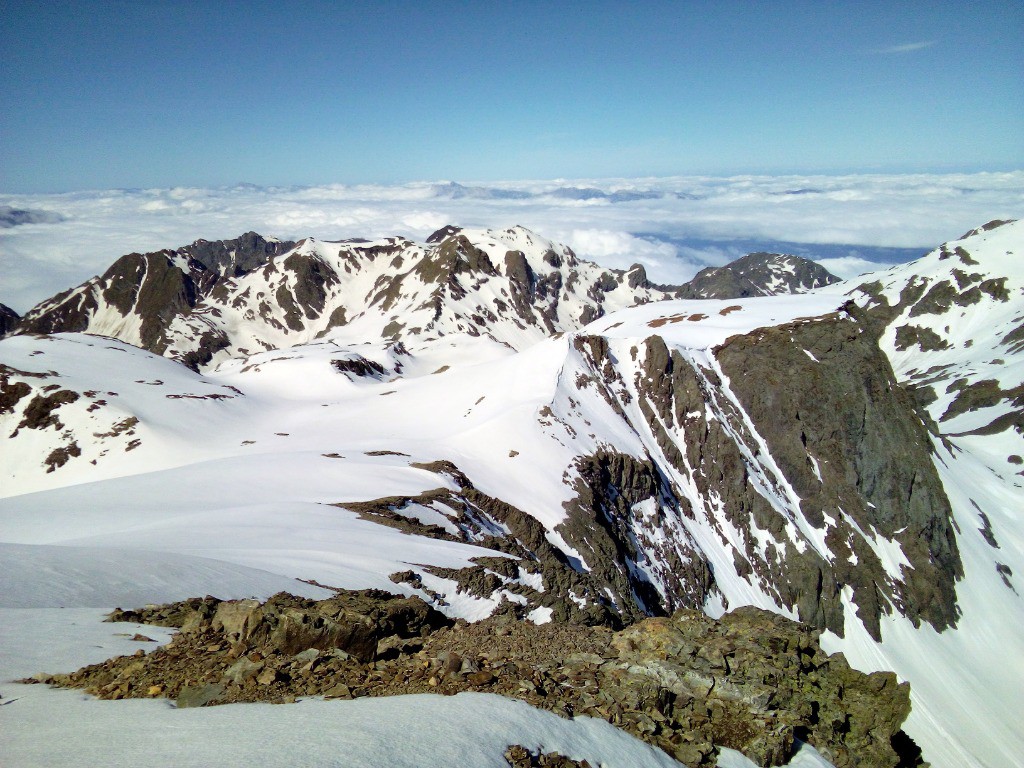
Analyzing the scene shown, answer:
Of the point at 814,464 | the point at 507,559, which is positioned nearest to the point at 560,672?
the point at 507,559

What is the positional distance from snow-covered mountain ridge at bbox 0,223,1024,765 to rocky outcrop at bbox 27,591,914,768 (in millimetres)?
9449

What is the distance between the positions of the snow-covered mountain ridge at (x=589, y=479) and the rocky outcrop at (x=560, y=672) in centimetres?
945

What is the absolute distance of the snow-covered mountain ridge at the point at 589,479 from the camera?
30.1m

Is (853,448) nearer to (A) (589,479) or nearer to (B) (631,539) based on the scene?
(B) (631,539)

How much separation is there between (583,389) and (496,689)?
55.9 metres

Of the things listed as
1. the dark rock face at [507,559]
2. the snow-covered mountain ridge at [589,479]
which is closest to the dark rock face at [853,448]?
the snow-covered mountain ridge at [589,479]

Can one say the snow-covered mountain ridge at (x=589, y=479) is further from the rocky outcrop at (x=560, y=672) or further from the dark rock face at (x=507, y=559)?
the rocky outcrop at (x=560, y=672)

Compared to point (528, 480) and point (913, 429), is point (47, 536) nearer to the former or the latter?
point (528, 480)

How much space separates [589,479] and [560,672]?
39.2 meters

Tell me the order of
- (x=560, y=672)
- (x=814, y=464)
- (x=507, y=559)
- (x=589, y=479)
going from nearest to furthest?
(x=560, y=672) → (x=507, y=559) → (x=589, y=479) → (x=814, y=464)

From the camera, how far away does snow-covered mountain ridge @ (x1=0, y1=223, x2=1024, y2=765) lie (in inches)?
1186

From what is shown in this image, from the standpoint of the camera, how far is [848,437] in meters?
77.9

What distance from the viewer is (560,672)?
12648 mm

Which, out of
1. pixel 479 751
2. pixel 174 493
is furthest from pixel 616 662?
pixel 174 493
